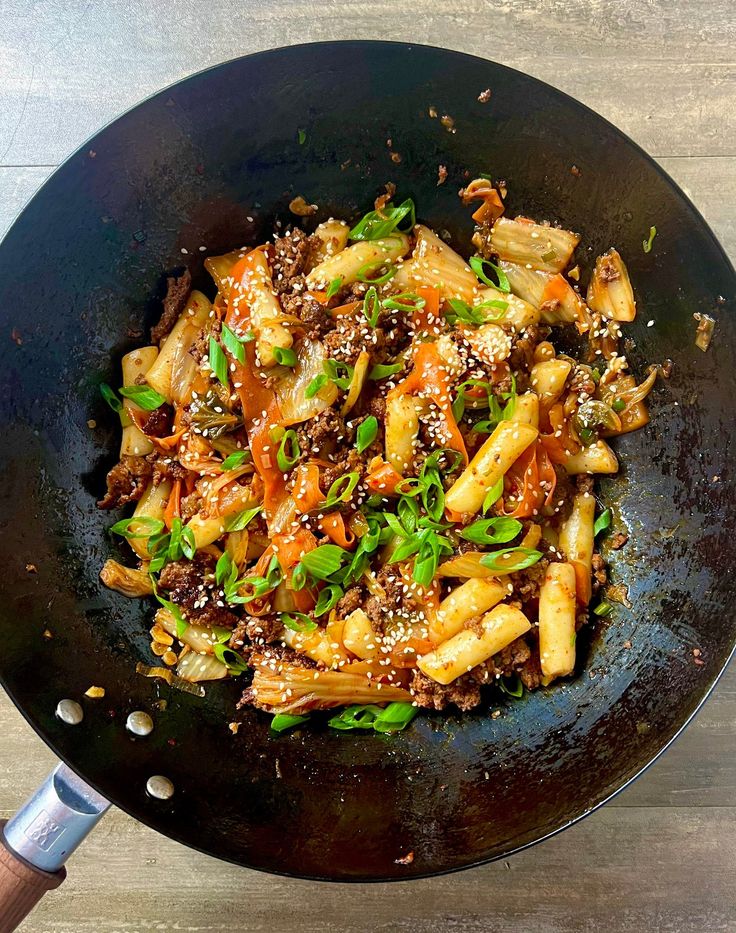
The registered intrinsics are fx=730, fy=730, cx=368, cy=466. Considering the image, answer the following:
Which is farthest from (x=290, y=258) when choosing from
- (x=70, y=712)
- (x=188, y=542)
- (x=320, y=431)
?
(x=70, y=712)

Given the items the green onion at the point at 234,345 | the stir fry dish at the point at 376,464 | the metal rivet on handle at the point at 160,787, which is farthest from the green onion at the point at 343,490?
the metal rivet on handle at the point at 160,787

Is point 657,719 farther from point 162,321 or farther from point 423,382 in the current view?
point 162,321

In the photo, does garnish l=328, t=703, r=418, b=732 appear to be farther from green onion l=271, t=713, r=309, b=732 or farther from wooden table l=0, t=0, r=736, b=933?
wooden table l=0, t=0, r=736, b=933

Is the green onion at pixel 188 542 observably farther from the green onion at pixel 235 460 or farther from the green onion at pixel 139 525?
the green onion at pixel 235 460

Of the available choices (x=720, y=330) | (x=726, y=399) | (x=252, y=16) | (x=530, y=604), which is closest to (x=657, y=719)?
(x=530, y=604)

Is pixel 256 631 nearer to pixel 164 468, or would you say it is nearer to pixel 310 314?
pixel 164 468

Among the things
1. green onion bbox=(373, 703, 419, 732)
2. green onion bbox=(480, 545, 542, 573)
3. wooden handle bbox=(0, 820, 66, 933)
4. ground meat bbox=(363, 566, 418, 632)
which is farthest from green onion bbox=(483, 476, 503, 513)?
wooden handle bbox=(0, 820, 66, 933)

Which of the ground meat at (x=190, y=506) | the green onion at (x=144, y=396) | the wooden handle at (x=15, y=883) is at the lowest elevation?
the wooden handle at (x=15, y=883)
